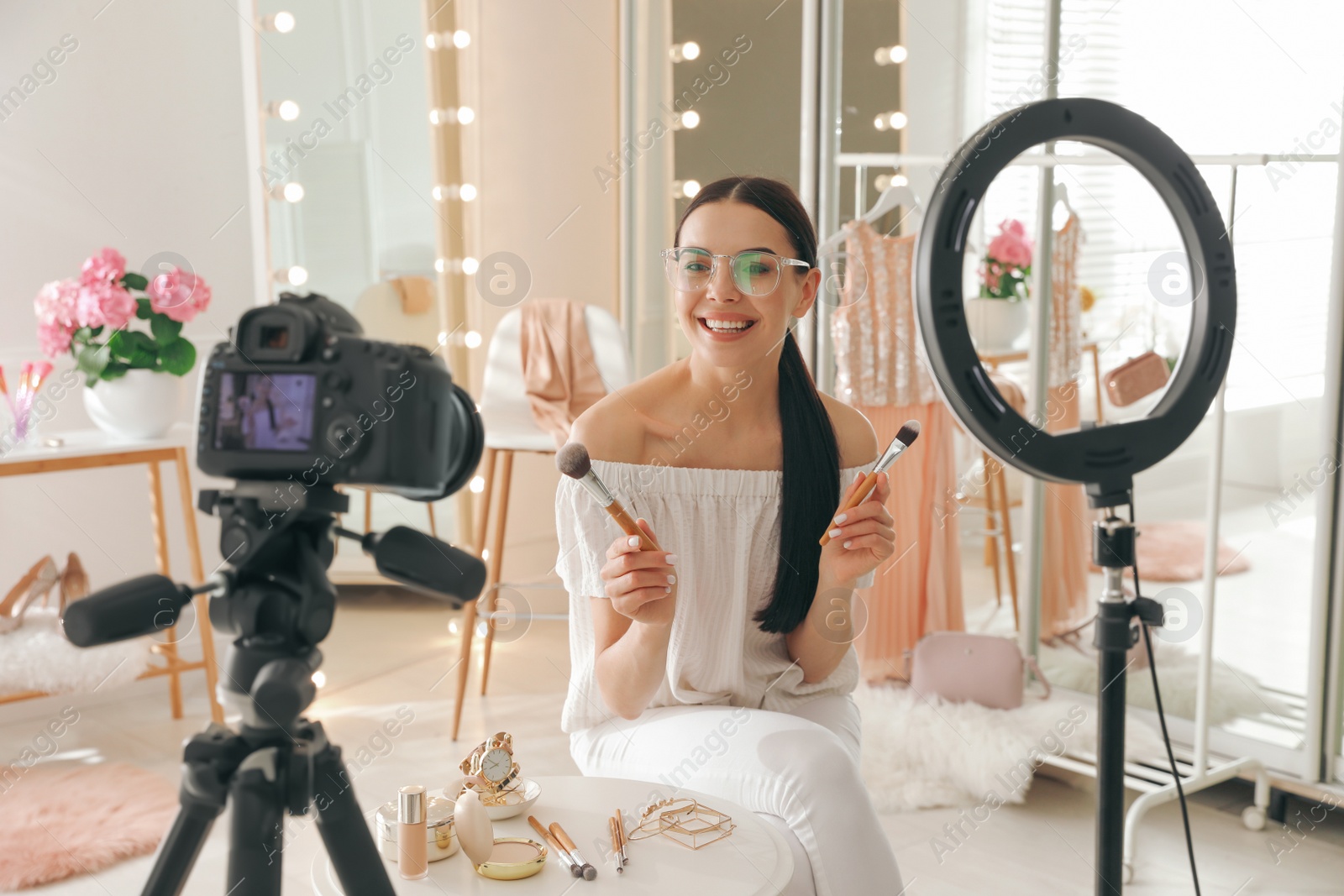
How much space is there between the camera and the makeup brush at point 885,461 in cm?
95

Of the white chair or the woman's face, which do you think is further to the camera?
the white chair

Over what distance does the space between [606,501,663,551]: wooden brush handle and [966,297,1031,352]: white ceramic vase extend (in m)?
1.72

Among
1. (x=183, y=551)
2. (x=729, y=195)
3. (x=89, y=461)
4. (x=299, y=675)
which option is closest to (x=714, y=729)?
(x=729, y=195)

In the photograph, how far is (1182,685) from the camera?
8.02ft

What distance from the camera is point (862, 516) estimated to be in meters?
1.17

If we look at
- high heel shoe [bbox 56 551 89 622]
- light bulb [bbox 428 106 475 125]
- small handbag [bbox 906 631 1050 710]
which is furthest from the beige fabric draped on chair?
high heel shoe [bbox 56 551 89 622]

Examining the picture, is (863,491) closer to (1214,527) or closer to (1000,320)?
(1214,527)

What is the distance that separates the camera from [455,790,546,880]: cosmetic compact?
1.10m

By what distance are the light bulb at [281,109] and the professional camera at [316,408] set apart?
9.62ft

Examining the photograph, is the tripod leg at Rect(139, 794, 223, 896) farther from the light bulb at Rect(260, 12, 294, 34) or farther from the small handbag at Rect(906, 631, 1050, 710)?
the light bulb at Rect(260, 12, 294, 34)

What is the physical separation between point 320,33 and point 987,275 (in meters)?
2.04

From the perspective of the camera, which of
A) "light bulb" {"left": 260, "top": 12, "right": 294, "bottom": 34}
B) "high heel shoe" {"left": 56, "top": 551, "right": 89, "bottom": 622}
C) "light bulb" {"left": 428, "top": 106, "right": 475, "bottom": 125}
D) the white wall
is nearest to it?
"high heel shoe" {"left": 56, "top": 551, "right": 89, "bottom": 622}

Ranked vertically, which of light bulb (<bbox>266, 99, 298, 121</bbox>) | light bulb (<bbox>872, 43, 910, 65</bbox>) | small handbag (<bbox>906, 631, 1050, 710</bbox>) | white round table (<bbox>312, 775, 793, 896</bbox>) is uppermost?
light bulb (<bbox>872, 43, 910, 65</bbox>)

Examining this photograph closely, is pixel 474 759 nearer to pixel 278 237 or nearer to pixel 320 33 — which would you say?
pixel 278 237
